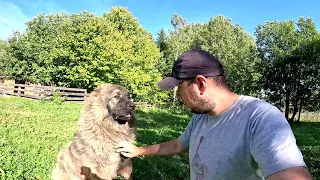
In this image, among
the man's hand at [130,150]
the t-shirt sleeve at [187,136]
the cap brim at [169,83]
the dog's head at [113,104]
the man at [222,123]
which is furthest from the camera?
the dog's head at [113,104]

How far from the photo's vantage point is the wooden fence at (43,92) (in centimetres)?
2696

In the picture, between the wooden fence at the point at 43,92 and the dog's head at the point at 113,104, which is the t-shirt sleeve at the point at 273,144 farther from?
the wooden fence at the point at 43,92

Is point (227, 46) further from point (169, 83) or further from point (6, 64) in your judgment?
point (169, 83)

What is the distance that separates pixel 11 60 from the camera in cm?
4247

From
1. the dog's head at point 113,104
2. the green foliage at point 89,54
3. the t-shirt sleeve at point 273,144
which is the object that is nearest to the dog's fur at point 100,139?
the dog's head at point 113,104

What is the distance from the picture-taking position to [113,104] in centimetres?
466

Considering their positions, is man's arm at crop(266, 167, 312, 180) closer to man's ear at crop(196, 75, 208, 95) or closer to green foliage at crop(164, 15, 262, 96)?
man's ear at crop(196, 75, 208, 95)

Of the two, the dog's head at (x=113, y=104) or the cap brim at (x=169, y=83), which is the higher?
the cap brim at (x=169, y=83)

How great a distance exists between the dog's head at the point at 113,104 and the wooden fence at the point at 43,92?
21218 millimetres

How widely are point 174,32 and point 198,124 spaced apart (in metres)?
50.2

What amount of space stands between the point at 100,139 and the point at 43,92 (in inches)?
979

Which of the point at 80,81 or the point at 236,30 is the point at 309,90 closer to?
the point at 236,30

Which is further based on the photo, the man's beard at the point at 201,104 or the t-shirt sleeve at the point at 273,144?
the man's beard at the point at 201,104

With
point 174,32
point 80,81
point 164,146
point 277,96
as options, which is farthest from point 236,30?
point 164,146
